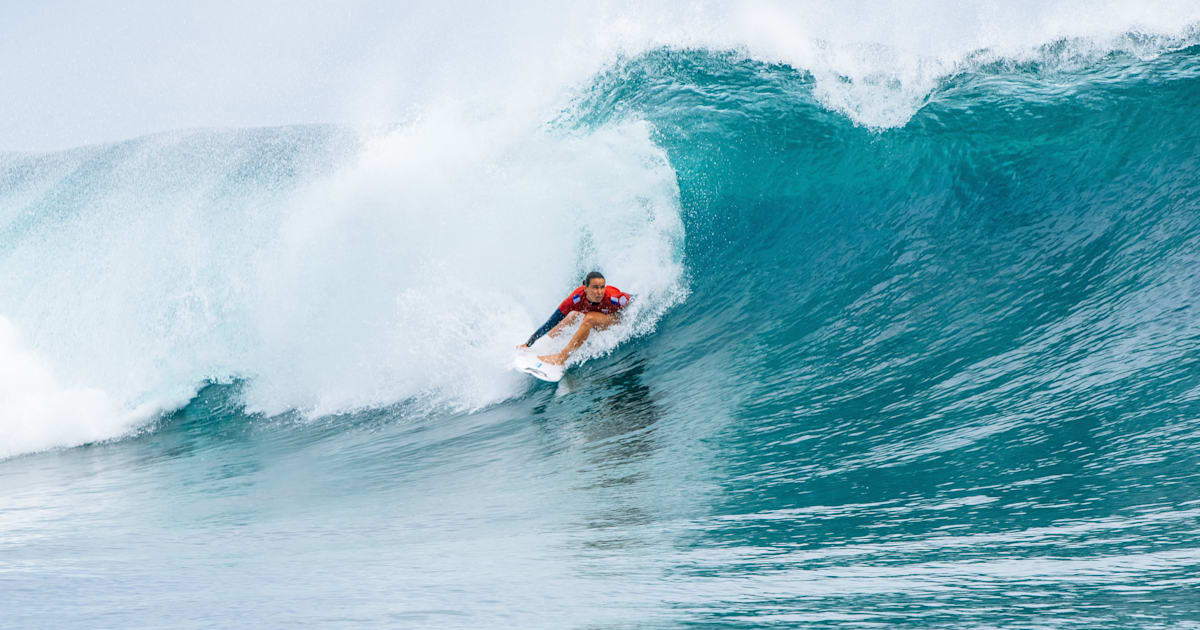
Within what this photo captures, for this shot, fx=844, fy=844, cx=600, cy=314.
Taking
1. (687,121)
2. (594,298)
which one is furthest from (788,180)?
(594,298)

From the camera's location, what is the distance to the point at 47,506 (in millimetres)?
5988

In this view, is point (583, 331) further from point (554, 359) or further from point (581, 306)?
point (554, 359)

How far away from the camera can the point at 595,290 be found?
24.0 feet

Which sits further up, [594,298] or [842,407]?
[594,298]

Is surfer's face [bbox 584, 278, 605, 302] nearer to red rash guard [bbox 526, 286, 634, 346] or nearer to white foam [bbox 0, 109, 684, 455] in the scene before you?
red rash guard [bbox 526, 286, 634, 346]

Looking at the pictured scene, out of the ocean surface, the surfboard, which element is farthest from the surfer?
the ocean surface

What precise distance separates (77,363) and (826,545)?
10777mm

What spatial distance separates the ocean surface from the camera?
292 cm

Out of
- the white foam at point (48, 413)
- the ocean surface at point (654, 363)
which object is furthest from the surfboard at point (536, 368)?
the white foam at point (48, 413)

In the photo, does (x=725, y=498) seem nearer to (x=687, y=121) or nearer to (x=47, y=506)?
(x=47, y=506)

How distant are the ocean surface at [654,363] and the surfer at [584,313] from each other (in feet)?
0.75

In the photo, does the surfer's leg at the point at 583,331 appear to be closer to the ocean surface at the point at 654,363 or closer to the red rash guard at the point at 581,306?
the red rash guard at the point at 581,306

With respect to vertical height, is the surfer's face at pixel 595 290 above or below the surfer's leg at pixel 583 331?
above

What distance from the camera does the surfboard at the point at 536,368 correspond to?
279 inches
